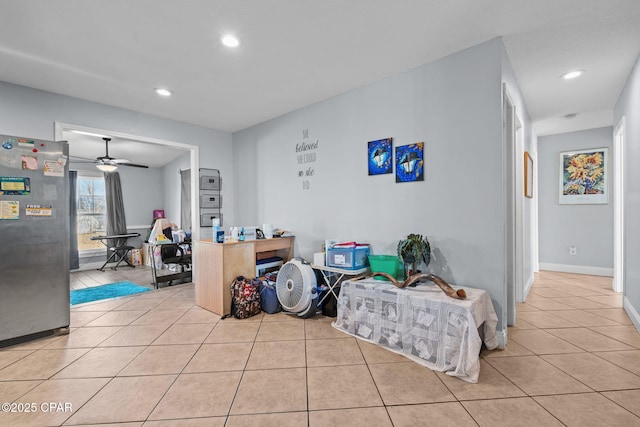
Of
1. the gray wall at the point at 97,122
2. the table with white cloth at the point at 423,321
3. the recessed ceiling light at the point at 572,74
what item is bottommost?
the table with white cloth at the point at 423,321

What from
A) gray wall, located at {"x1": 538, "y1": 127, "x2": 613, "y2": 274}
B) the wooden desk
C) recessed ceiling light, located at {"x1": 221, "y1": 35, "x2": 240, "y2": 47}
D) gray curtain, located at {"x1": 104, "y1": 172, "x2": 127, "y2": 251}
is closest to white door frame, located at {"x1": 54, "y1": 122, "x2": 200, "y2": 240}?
the wooden desk

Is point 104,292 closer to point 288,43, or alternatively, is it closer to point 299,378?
point 299,378

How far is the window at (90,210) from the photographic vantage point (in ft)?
19.9

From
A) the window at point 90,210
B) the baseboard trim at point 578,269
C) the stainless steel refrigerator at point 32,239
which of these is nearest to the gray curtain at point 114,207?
the window at point 90,210

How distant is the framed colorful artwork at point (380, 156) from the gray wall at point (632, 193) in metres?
2.23

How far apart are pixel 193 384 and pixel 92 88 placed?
3.23m

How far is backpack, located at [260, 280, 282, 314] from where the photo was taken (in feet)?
10.1

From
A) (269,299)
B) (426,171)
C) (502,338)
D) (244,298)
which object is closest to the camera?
(502,338)

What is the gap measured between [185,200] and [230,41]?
190 inches

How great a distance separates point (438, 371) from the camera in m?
1.94

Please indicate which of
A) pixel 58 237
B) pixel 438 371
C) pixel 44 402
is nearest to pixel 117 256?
pixel 58 237

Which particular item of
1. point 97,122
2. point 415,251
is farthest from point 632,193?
point 97,122

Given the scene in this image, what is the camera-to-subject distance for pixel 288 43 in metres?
2.30

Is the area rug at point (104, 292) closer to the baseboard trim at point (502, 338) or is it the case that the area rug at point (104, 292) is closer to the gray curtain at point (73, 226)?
the gray curtain at point (73, 226)
